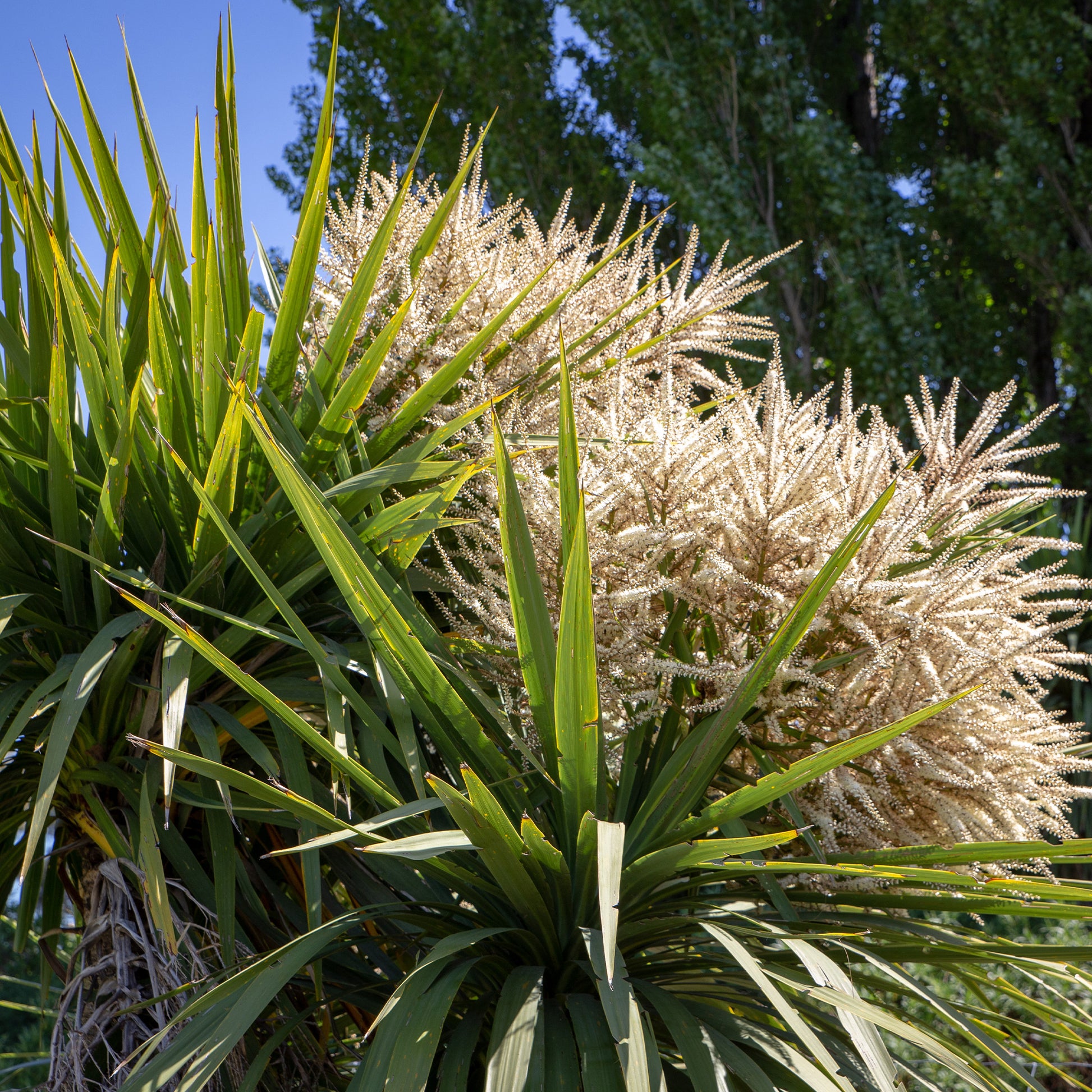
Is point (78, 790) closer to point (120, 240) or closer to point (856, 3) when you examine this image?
point (120, 240)

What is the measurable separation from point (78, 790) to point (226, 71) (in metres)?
1.19

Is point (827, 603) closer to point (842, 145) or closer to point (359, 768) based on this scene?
point (359, 768)

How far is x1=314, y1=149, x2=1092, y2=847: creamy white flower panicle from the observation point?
126 cm

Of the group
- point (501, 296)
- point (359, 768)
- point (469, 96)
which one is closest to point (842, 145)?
point (469, 96)

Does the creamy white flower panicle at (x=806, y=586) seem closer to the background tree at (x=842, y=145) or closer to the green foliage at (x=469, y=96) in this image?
the background tree at (x=842, y=145)

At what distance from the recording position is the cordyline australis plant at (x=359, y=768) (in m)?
1.01

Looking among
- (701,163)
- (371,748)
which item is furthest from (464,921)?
(701,163)

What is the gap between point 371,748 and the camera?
4.17ft

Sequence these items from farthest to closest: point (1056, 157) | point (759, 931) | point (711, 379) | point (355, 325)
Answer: point (1056, 157) → point (711, 379) → point (355, 325) → point (759, 931)

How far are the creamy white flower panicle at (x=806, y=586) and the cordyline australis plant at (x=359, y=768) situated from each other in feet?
0.14

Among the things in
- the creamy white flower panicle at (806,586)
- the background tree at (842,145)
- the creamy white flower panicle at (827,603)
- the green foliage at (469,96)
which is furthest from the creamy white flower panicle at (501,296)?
the green foliage at (469,96)

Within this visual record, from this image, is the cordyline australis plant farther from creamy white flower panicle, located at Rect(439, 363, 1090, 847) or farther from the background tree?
the background tree

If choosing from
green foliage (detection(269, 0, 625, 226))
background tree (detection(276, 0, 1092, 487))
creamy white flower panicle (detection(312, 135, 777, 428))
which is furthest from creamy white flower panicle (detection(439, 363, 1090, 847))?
green foliage (detection(269, 0, 625, 226))

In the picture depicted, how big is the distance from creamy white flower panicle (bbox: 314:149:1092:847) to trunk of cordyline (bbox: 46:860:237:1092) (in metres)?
0.57
